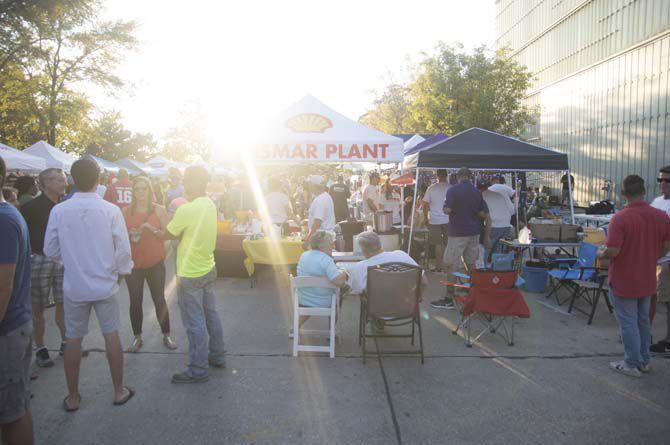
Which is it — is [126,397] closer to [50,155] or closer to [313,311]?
[313,311]

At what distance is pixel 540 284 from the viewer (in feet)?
23.5

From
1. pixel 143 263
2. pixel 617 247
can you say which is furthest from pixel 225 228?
pixel 617 247

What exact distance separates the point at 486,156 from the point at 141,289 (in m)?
5.90

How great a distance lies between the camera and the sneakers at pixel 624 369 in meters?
3.99

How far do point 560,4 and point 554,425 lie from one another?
38.0 metres

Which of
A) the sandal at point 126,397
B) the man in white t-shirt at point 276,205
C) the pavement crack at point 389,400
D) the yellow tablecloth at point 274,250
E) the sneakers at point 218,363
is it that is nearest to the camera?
the pavement crack at point 389,400

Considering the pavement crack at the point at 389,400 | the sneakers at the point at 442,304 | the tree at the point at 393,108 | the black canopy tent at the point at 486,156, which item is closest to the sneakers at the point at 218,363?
the pavement crack at the point at 389,400

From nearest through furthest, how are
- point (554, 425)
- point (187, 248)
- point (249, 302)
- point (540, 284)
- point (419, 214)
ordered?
point (554, 425) < point (187, 248) < point (249, 302) < point (540, 284) < point (419, 214)

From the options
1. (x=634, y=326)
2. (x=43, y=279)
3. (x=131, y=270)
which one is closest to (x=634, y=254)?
(x=634, y=326)

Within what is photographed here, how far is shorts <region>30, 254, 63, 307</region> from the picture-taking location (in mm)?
4043

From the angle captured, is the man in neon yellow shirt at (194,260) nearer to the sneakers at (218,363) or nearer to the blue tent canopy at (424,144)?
the sneakers at (218,363)

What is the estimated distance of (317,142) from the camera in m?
7.49

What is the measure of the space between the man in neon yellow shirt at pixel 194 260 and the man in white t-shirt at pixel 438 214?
5.08 meters

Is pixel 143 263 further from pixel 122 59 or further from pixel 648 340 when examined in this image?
pixel 122 59
